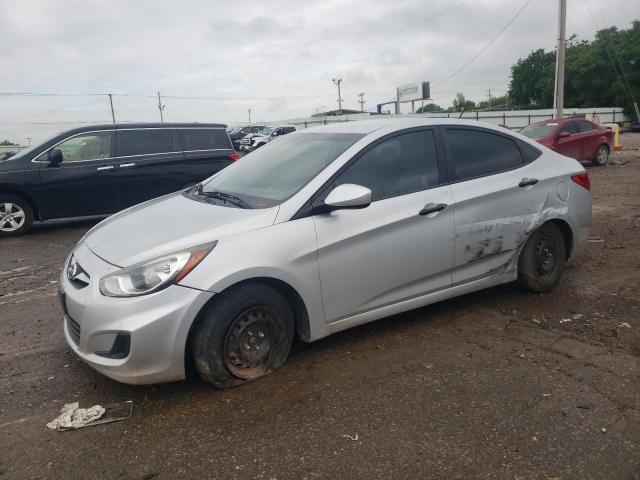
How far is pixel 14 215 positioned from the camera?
8.46 m

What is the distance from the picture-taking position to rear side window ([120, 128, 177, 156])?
9094mm

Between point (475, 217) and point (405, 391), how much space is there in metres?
1.60

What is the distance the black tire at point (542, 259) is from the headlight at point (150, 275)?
2.96 metres

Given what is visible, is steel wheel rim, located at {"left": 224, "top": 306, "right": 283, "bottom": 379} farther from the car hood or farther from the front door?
the car hood

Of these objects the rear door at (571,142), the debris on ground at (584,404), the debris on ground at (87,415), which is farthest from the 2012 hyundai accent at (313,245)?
the rear door at (571,142)

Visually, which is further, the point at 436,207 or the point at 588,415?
the point at 436,207

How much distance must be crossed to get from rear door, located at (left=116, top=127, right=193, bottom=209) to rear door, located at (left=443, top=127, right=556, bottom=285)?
6240mm

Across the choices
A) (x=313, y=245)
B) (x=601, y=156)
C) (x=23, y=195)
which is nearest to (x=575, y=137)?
(x=601, y=156)

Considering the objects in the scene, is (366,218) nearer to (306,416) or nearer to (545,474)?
(306,416)

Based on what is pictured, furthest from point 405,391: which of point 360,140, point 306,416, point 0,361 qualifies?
point 0,361

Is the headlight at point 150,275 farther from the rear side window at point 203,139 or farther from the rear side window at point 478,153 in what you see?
the rear side window at point 203,139

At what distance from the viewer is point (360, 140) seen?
153 inches

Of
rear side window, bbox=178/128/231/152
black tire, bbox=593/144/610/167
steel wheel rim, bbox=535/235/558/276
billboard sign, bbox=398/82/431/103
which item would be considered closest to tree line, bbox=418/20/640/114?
billboard sign, bbox=398/82/431/103

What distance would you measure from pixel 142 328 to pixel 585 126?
15.9 m
